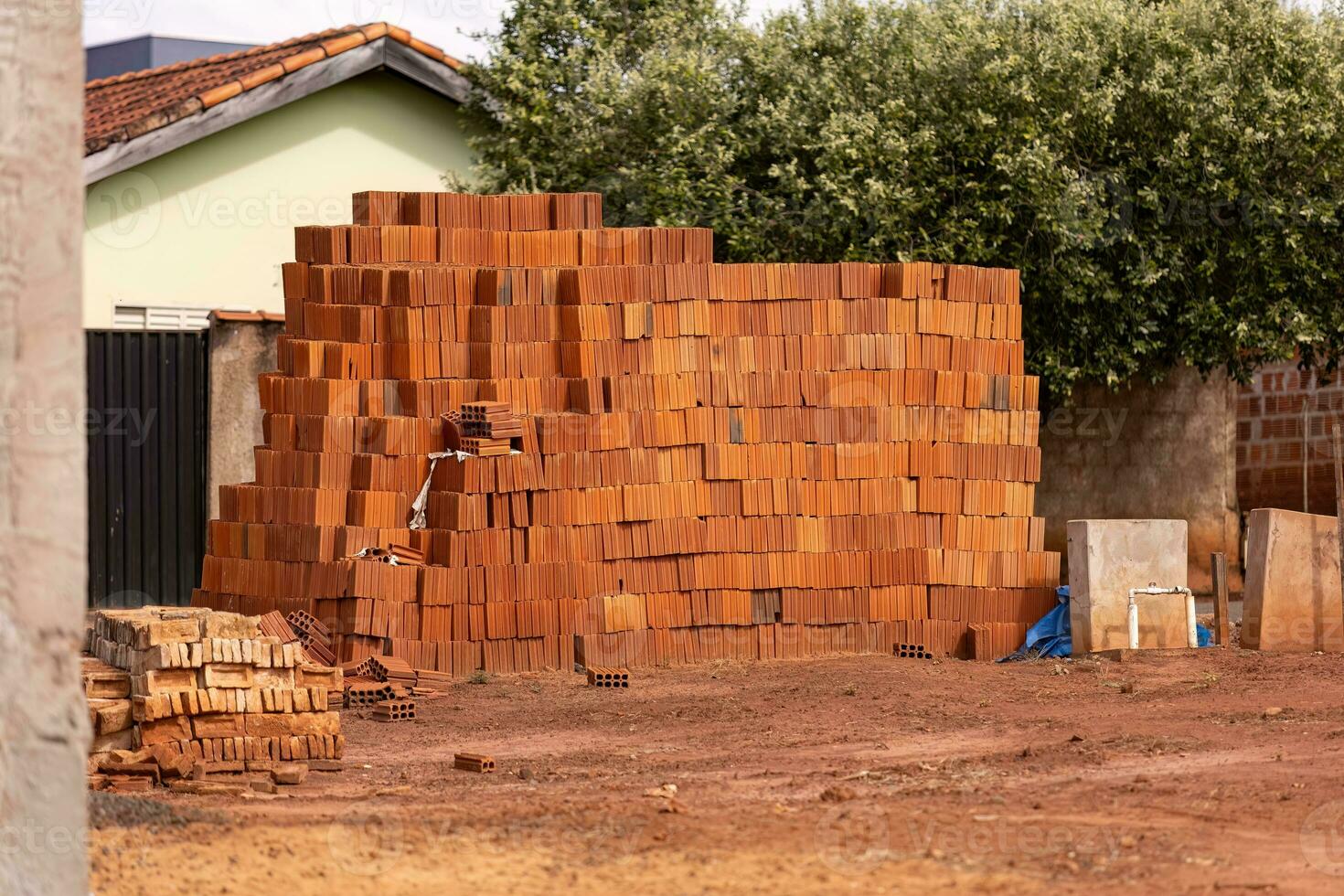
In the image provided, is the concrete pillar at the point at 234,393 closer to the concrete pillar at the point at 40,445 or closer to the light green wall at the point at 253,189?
the light green wall at the point at 253,189

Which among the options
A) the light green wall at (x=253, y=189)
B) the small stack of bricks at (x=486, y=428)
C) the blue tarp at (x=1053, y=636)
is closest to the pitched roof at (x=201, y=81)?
the light green wall at (x=253, y=189)

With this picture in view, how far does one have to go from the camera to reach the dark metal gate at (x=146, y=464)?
12773 millimetres

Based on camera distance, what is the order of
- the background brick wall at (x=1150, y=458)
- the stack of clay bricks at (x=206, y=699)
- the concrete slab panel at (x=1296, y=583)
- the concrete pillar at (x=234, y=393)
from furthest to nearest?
the background brick wall at (x=1150, y=458), the concrete pillar at (x=234, y=393), the concrete slab panel at (x=1296, y=583), the stack of clay bricks at (x=206, y=699)

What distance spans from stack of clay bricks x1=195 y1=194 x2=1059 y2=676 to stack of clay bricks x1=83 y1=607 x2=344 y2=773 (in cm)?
225

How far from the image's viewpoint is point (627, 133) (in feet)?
49.8

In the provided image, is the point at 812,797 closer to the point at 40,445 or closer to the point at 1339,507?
the point at 40,445

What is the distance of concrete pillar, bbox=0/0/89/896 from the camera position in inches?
171

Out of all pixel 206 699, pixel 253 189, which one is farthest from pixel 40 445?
pixel 253 189

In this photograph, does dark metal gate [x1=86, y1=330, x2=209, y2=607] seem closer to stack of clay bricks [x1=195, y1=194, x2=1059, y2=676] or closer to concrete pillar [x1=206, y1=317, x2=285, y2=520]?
concrete pillar [x1=206, y1=317, x2=285, y2=520]

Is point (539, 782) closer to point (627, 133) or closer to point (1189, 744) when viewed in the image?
point (1189, 744)

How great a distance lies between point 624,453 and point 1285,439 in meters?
9.84

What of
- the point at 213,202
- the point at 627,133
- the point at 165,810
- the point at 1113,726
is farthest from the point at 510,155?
the point at 165,810

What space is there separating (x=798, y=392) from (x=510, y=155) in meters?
5.60

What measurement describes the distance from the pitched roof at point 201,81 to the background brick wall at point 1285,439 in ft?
31.6
